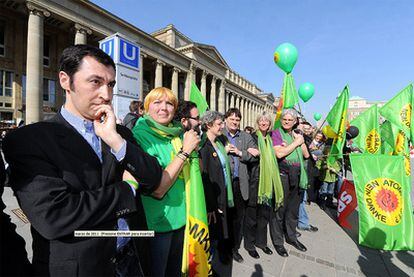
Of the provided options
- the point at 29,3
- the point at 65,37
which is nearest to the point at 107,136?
the point at 29,3

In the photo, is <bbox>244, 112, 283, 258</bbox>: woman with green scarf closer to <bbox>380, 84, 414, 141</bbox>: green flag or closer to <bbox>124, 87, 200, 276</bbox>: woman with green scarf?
<bbox>124, 87, 200, 276</bbox>: woman with green scarf

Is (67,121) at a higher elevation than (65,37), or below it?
below

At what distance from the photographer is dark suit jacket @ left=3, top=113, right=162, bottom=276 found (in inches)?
39.1

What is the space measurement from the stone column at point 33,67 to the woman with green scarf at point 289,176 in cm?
1675

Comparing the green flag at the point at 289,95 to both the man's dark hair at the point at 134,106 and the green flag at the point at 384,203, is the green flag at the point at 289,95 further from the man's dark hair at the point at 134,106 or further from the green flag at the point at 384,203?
the man's dark hair at the point at 134,106

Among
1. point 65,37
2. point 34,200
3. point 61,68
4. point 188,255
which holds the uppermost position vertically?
point 65,37

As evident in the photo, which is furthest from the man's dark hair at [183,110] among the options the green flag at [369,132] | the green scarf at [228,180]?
the green flag at [369,132]

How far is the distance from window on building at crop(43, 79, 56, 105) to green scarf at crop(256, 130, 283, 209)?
2243 cm

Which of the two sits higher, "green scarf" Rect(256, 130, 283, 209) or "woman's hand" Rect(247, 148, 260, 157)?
"woman's hand" Rect(247, 148, 260, 157)

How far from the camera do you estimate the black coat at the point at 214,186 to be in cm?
273

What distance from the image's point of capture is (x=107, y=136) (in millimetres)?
1159

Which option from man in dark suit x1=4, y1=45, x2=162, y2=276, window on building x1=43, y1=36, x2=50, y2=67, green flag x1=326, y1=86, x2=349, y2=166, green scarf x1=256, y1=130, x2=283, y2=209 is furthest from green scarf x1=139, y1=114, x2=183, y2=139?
window on building x1=43, y1=36, x2=50, y2=67

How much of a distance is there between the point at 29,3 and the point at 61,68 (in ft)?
63.4

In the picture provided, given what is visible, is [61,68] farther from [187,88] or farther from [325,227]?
[187,88]
